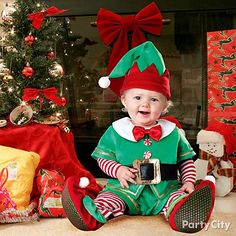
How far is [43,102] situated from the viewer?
2.03m

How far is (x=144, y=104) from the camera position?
118 centimetres

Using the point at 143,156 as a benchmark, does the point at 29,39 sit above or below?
above

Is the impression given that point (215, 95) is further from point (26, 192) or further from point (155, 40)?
point (26, 192)

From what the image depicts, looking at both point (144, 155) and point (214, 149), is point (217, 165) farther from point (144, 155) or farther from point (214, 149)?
point (144, 155)

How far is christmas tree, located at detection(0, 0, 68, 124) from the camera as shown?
1.98 meters

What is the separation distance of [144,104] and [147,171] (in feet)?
0.66

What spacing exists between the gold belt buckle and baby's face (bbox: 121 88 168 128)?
12cm

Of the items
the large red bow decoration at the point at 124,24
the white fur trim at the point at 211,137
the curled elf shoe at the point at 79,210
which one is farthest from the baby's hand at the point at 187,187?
the white fur trim at the point at 211,137

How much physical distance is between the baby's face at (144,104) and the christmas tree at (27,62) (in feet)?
2.66

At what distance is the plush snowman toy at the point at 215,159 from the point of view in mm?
1999

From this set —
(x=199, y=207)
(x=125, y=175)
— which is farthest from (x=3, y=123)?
(x=199, y=207)

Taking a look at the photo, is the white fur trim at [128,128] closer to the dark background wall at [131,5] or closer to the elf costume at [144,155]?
the elf costume at [144,155]

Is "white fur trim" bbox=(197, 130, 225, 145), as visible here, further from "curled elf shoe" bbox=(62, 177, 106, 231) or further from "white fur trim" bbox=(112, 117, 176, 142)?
"curled elf shoe" bbox=(62, 177, 106, 231)

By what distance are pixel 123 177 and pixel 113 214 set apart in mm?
112
